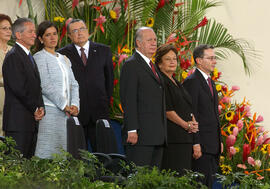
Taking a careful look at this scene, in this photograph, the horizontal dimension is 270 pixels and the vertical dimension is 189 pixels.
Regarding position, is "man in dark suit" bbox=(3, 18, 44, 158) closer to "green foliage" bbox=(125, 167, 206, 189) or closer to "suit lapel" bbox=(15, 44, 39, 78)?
"suit lapel" bbox=(15, 44, 39, 78)

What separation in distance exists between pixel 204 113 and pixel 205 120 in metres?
0.05

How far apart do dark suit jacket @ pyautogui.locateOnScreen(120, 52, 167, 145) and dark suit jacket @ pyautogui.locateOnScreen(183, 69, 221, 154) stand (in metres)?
0.43

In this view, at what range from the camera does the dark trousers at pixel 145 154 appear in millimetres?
3488

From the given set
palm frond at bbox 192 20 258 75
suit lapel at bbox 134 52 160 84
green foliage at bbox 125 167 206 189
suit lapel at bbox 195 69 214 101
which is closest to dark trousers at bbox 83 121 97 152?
suit lapel at bbox 134 52 160 84

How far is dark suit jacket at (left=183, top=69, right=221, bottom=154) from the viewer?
12.9 ft

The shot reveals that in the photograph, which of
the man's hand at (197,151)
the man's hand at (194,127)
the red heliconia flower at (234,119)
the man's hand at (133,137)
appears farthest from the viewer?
the red heliconia flower at (234,119)

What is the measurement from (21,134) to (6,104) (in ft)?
0.77

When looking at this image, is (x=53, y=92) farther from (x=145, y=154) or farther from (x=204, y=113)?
(x=204, y=113)

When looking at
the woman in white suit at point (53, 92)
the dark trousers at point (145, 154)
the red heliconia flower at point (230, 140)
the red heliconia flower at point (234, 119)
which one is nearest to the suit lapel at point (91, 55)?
the woman in white suit at point (53, 92)

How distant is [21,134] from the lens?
3.58 meters

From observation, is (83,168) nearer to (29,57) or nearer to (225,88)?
(29,57)

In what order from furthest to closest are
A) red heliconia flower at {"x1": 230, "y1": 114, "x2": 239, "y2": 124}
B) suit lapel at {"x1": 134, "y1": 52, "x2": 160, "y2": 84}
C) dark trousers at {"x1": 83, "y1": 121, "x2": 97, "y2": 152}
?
red heliconia flower at {"x1": 230, "y1": 114, "x2": 239, "y2": 124}, dark trousers at {"x1": 83, "y1": 121, "x2": 97, "y2": 152}, suit lapel at {"x1": 134, "y1": 52, "x2": 160, "y2": 84}

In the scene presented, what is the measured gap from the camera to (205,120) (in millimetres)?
3961

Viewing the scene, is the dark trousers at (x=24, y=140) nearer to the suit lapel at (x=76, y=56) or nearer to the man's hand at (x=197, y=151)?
the suit lapel at (x=76, y=56)
